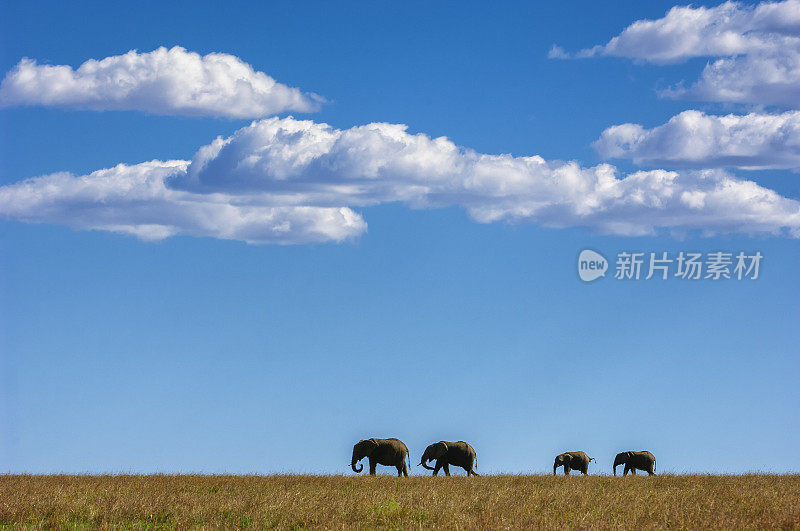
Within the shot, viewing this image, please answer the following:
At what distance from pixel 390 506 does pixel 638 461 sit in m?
26.1

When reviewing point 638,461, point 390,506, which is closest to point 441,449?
point 638,461

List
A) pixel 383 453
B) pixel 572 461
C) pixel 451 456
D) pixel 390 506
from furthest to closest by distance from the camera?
pixel 572 461
pixel 451 456
pixel 383 453
pixel 390 506

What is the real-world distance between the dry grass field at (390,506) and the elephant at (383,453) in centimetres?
961

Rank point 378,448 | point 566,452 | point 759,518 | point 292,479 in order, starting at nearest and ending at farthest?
point 759,518 < point 292,479 < point 378,448 < point 566,452

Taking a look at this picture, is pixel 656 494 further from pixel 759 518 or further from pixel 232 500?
pixel 232 500

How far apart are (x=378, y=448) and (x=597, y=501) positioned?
48.0 feet

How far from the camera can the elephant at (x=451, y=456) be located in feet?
104

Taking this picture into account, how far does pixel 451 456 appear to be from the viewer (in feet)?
104

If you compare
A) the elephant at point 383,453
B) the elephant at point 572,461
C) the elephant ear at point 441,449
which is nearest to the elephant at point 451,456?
the elephant ear at point 441,449

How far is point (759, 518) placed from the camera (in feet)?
46.7

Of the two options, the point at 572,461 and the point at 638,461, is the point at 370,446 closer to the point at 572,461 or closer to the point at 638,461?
the point at 572,461

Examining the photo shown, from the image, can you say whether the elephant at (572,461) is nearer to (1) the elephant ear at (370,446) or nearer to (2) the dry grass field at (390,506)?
(1) the elephant ear at (370,446)

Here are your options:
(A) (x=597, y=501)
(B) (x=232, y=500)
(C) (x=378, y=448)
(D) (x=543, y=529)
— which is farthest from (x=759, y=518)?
(C) (x=378, y=448)

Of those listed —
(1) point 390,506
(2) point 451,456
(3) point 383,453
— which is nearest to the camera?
(1) point 390,506
